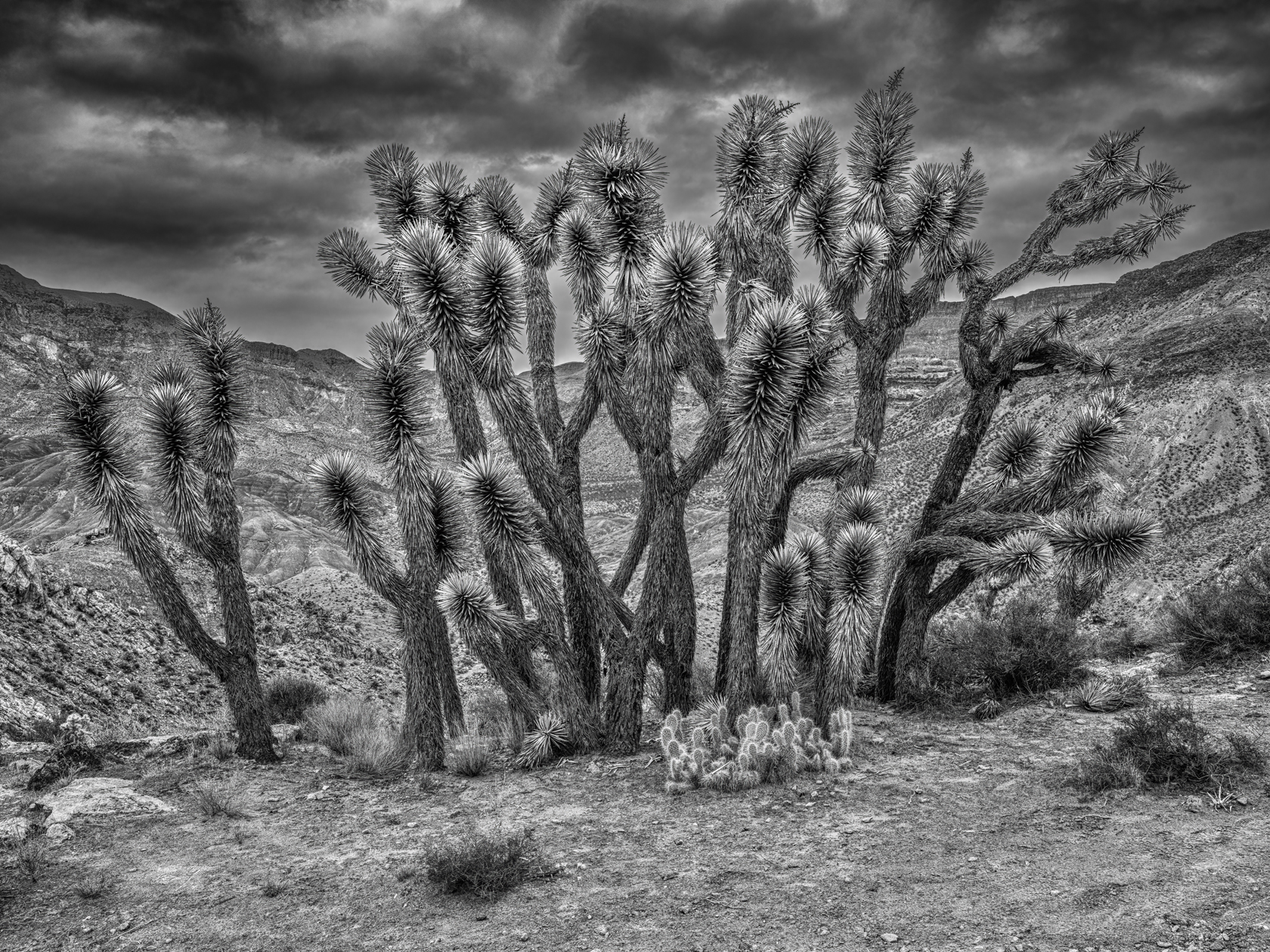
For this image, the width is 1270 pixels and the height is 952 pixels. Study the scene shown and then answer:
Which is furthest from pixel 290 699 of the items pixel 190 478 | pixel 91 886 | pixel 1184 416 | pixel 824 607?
pixel 1184 416

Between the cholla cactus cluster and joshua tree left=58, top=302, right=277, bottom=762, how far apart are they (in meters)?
5.41

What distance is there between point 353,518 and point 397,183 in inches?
170

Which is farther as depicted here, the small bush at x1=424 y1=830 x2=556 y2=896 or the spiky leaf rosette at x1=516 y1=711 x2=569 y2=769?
the spiky leaf rosette at x1=516 y1=711 x2=569 y2=769

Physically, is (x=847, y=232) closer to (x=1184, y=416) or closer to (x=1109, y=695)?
(x=1109, y=695)

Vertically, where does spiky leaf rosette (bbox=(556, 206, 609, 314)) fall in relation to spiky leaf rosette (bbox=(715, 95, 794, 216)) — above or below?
below

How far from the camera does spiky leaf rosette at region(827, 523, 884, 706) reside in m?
8.66

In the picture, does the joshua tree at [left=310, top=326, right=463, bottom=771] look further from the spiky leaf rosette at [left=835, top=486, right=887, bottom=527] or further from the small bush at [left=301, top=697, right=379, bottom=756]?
the spiky leaf rosette at [left=835, top=486, right=887, bottom=527]

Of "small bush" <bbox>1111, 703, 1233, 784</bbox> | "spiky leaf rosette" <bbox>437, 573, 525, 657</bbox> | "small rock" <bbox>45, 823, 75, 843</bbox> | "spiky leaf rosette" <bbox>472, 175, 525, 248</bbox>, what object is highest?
"spiky leaf rosette" <bbox>472, 175, 525, 248</bbox>

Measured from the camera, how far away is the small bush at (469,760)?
869cm

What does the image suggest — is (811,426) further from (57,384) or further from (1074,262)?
(57,384)

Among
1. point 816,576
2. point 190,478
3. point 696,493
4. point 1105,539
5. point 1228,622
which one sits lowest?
point 1228,622

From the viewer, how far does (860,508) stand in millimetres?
10453

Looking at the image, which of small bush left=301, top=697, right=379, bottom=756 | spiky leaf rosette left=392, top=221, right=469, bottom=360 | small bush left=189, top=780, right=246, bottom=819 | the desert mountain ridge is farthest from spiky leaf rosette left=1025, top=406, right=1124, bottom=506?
small bush left=189, top=780, right=246, bottom=819

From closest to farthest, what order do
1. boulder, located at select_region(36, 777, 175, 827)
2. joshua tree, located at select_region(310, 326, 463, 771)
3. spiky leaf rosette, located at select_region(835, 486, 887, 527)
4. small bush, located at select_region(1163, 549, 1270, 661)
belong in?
boulder, located at select_region(36, 777, 175, 827) → joshua tree, located at select_region(310, 326, 463, 771) → spiky leaf rosette, located at select_region(835, 486, 887, 527) → small bush, located at select_region(1163, 549, 1270, 661)
